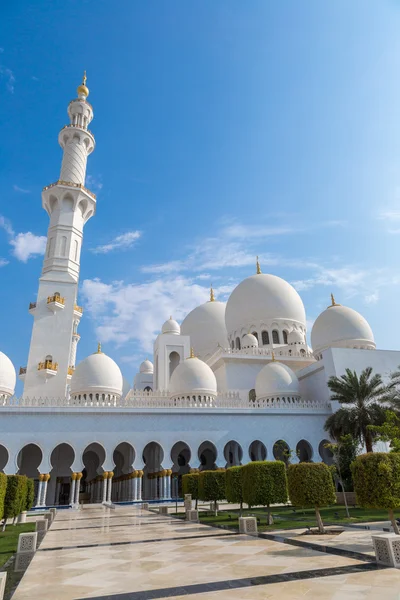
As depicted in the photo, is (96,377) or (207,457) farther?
(207,457)

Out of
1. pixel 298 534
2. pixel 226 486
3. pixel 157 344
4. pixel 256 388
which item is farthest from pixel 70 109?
pixel 298 534

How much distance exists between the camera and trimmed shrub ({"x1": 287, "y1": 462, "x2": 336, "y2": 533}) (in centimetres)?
1046

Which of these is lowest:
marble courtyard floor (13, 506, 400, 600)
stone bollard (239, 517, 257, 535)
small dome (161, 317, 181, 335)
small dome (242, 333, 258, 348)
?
marble courtyard floor (13, 506, 400, 600)

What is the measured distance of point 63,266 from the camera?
28.5 m

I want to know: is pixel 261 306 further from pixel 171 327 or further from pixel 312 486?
pixel 312 486

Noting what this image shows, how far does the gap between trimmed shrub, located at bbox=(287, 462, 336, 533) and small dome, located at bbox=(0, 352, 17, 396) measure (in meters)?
20.5

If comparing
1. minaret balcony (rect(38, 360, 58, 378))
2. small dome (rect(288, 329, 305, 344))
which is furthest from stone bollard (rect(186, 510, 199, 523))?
small dome (rect(288, 329, 305, 344))

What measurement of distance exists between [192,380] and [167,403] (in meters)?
2.59

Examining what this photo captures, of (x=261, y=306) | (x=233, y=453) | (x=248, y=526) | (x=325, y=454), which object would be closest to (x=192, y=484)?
(x=248, y=526)

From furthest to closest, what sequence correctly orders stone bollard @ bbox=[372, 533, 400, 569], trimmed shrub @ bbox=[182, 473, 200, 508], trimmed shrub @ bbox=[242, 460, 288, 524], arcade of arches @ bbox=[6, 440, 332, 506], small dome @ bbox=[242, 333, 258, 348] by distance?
small dome @ bbox=[242, 333, 258, 348] → arcade of arches @ bbox=[6, 440, 332, 506] → trimmed shrub @ bbox=[182, 473, 200, 508] → trimmed shrub @ bbox=[242, 460, 288, 524] → stone bollard @ bbox=[372, 533, 400, 569]

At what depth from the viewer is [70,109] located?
3300 centimetres

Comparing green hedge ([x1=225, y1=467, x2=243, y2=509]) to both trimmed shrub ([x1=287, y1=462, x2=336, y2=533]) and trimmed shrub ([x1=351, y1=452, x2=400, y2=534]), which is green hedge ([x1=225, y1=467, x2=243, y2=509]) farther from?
trimmed shrub ([x1=351, y1=452, x2=400, y2=534])

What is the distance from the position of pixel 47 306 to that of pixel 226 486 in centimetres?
1775

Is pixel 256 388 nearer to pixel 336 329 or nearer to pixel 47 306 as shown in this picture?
pixel 336 329
